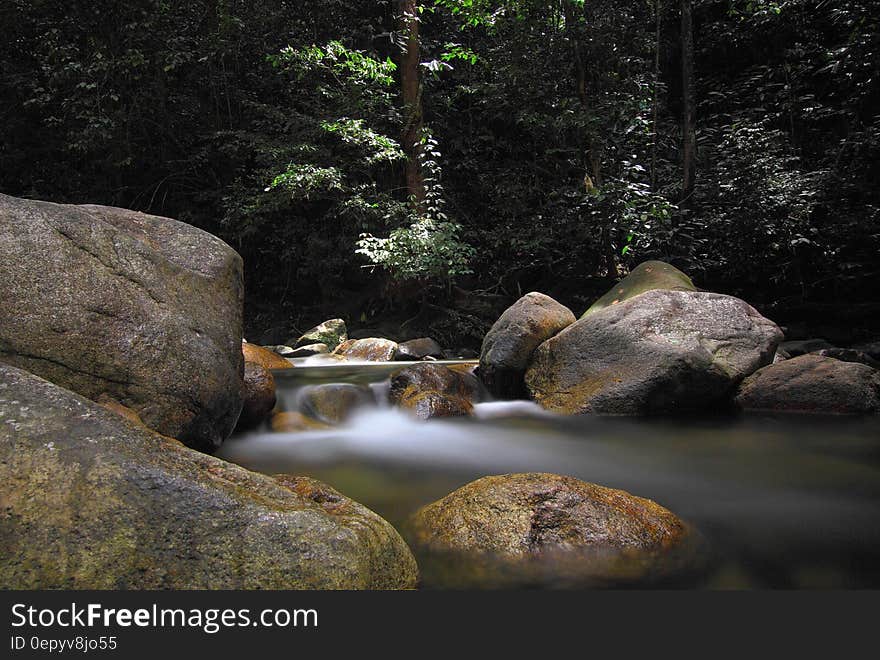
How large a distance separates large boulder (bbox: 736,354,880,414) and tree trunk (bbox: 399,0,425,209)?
7178 mm

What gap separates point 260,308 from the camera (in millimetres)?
13094

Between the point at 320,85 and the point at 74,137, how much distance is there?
522 centimetres

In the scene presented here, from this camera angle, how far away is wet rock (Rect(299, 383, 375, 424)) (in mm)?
5391

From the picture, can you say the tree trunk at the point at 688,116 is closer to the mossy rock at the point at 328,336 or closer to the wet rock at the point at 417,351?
the wet rock at the point at 417,351

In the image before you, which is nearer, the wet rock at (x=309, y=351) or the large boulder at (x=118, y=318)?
the large boulder at (x=118, y=318)

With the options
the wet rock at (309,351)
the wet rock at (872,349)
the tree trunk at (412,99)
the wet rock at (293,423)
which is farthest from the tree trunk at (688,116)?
the wet rock at (293,423)

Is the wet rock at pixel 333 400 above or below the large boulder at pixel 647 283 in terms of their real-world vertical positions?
below

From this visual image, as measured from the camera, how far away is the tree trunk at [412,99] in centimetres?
1084

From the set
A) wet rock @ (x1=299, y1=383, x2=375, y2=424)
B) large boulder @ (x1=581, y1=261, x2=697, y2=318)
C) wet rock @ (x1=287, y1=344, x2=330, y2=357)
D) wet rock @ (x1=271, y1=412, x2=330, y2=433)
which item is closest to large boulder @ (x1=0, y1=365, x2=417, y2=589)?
wet rock @ (x1=271, y1=412, x2=330, y2=433)

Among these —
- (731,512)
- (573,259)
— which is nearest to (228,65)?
(573,259)

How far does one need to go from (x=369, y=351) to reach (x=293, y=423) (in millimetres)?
4236

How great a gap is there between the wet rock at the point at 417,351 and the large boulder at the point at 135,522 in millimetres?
7356

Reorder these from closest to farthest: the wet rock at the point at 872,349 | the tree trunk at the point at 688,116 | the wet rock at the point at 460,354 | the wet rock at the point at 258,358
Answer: the wet rock at the point at 258,358, the wet rock at the point at 872,349, the tree trunk at the point at 688,116, the wet rock at the point at 460,354

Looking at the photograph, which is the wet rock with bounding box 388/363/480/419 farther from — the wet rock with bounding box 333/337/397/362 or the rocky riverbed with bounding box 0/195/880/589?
the wet rock with bounding box 333/337/397/362
